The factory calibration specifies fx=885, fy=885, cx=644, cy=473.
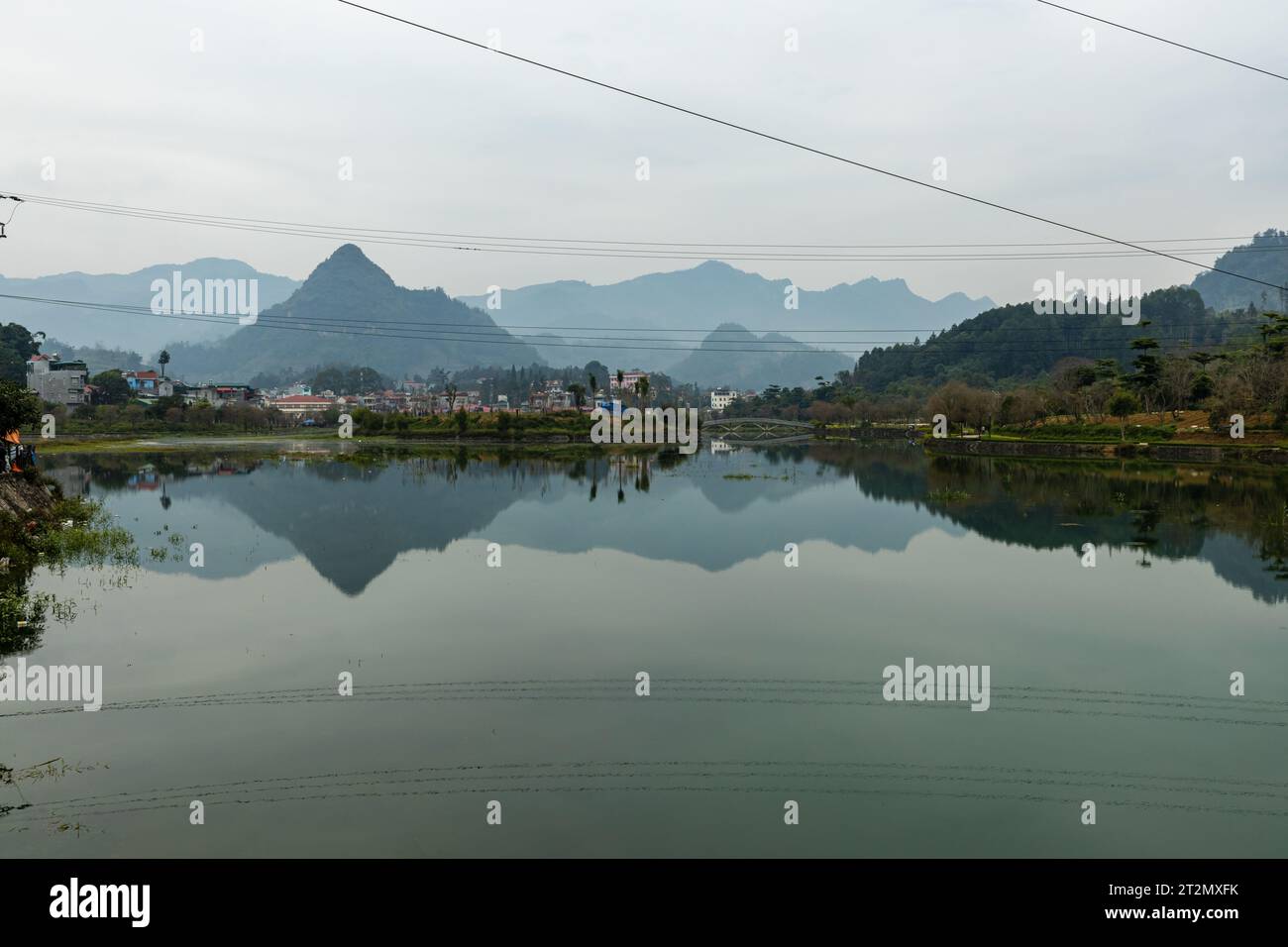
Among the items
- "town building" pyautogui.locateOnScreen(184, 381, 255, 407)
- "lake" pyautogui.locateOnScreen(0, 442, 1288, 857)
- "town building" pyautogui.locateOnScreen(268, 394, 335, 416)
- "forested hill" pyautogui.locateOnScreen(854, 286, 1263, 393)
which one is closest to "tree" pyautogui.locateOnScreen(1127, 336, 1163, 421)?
"lake" pyautogui.locateOnScreen(0, 442, 1288, 857)

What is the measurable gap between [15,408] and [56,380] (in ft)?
278

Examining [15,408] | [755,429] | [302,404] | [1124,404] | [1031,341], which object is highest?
[1031,341]

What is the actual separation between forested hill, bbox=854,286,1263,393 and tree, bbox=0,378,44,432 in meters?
127

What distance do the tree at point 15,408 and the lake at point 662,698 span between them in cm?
522

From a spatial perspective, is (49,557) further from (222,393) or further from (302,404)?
(302,404)

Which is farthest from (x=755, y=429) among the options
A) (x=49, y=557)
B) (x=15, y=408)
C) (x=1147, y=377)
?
(x=49, y=557)

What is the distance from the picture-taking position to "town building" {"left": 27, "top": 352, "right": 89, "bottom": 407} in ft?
311

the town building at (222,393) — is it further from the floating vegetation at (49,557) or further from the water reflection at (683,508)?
the floating vegetation at (49,557)

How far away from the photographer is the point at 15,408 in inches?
1041

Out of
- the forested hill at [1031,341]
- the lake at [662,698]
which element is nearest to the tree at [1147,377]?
the lake at [662,698]
